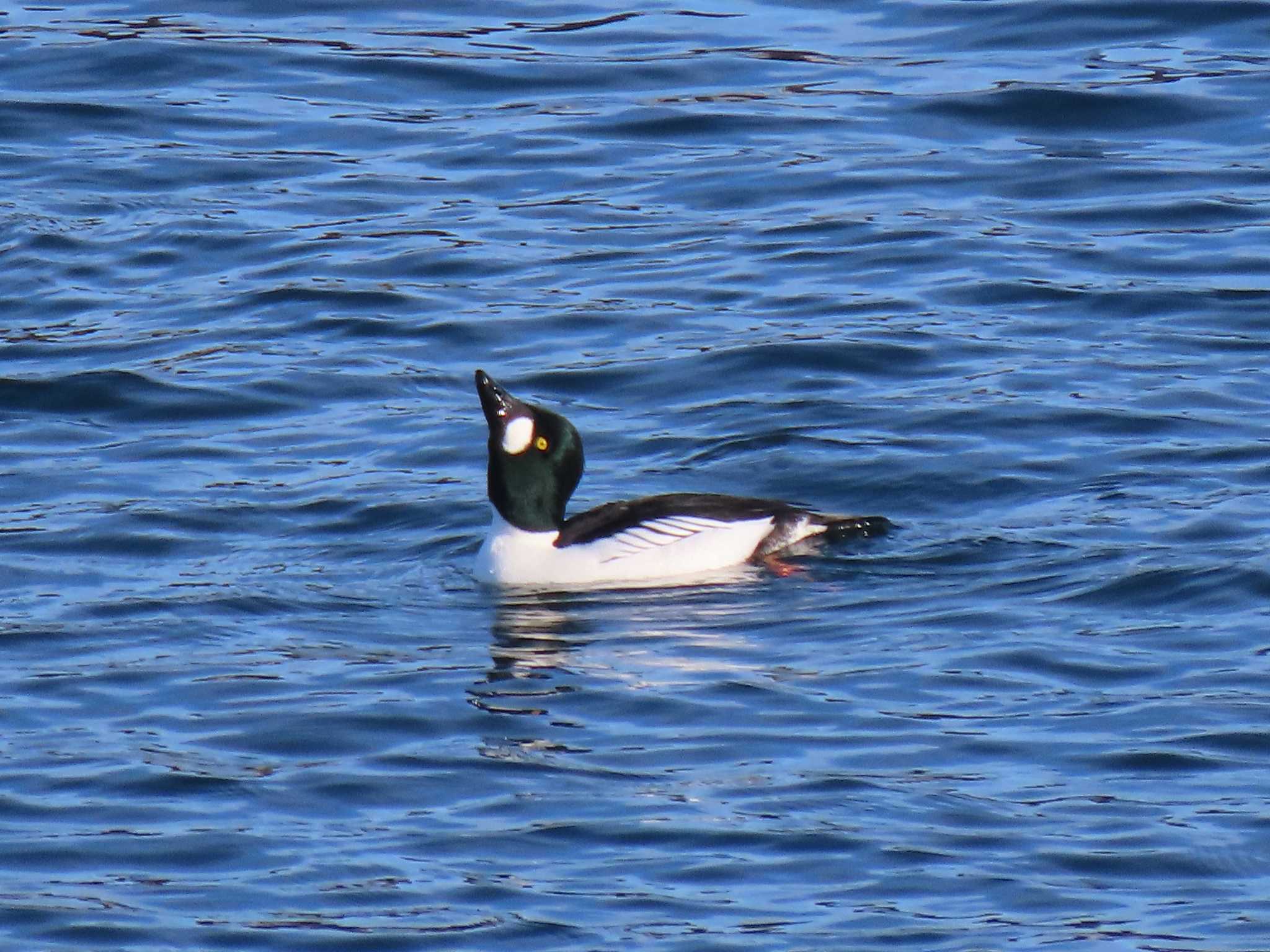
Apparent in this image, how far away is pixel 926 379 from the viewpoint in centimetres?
1437

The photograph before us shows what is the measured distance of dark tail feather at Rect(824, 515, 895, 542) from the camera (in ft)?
39.4

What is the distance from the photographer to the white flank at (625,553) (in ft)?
38.6

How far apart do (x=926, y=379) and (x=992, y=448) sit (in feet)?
4.18

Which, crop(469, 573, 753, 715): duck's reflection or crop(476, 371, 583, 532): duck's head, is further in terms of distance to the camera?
crop(476, 371, 583, 532): duck's head

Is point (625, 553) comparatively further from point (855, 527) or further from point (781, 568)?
point (855, 527)

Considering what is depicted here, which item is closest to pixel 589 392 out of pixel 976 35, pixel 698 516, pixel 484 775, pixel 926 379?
pixel 926 379

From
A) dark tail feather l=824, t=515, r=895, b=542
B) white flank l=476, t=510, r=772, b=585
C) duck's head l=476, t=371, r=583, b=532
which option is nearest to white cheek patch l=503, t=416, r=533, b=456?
duck's head l=476, t=371, r=583, b=532

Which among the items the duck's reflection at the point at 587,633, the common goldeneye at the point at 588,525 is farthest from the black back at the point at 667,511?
the duck's reflection at the point at 587,633

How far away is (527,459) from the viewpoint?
1227 centimetres

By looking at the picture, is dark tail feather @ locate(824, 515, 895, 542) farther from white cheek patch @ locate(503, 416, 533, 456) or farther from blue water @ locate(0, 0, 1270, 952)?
white cheek patch @ locate(503, 416, 533, 456)

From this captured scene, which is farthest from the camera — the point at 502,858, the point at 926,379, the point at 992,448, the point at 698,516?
the point at 926,379

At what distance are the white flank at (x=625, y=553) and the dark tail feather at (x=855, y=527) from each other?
0.94 feet

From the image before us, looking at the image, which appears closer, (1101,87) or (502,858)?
(502,858)

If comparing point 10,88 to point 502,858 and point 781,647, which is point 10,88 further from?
point 502,858
